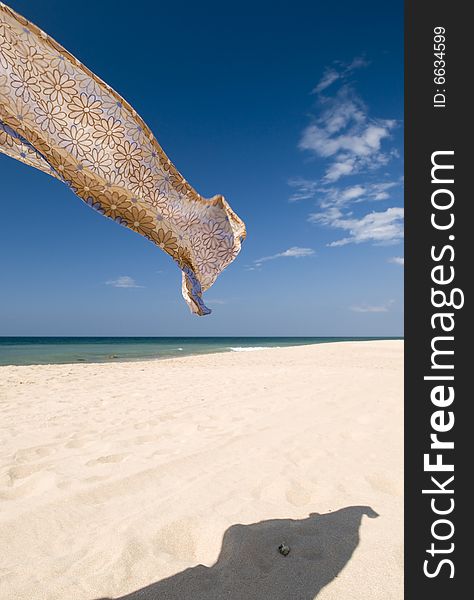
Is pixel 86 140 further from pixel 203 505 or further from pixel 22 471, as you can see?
pixel 22 471

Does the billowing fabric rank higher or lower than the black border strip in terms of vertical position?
higher

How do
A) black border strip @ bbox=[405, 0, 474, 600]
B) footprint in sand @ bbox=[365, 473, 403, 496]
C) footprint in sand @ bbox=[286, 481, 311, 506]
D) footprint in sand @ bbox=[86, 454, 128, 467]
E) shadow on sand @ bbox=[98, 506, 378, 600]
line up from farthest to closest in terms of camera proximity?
footprint in sand @ bbox=[86, 454, 128, 467]
footprint in sand @ bbox=[365, 473, 403, 496]
footprint in sand @ bbox=[286, 481, 311, 506]
shadow on sand @ bbox=[98, 506, 378, 600]
black border strip @ bbox=[405, 0, 474, 600]

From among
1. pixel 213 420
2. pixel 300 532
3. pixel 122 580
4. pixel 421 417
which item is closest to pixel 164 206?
pixel 421 417

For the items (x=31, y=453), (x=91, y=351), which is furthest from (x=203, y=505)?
(x=91, y=351)

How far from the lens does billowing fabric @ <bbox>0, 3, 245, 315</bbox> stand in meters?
1.57

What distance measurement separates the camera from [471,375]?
96 centimetres

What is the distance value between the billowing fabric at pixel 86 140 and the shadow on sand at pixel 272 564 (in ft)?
5.29

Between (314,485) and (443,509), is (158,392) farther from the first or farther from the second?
(443,509)

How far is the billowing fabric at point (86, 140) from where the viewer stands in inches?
61.8

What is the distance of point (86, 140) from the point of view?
65.8 inches

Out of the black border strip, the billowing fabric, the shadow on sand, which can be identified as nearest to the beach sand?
the shadow on sand

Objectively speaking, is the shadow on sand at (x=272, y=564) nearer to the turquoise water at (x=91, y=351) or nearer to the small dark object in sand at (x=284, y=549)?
the small dark object in sand at (x=284, y=549)

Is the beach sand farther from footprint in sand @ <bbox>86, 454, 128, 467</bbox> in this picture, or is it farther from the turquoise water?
the turquoise water

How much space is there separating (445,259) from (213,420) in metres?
4.26
